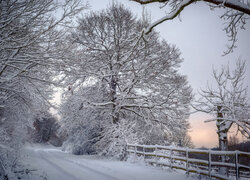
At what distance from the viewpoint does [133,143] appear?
1210 centimetres

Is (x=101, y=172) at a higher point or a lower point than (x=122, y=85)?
lower

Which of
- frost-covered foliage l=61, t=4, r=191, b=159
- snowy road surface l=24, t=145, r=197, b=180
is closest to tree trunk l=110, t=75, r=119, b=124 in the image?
frost-covered foliage l=61, t=4, r=191, b=159

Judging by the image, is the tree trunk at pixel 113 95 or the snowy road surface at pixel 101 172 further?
the tree trunk at pixel 113 95

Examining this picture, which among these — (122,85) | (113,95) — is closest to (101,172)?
(113,95)

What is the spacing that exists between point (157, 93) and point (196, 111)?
3649mm

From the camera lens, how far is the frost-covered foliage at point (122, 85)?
1220cm

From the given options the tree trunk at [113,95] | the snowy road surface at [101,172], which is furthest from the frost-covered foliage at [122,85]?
the snowy road surface at [101,172]

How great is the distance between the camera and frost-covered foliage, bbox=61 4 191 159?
12203 mm

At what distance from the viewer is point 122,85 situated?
45.2ft

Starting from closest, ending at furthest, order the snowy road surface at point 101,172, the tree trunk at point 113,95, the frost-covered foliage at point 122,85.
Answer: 1. the snowy road surface at point 101,172
2. the frost-covered foliage at point 122,85
3. the tree trunk at point 113,95

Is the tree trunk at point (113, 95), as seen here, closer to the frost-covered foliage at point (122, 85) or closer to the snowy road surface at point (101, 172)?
the frost-covered foliage at point (122, 85)

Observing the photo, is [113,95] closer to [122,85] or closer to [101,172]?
[122,85]

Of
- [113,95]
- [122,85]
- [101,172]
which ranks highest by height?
[122,85]

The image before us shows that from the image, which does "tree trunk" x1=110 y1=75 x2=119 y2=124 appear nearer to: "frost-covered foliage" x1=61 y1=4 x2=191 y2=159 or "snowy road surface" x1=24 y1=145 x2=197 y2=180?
"frost-covered foliage" x1=61 y1=4 x2=191 y2=159
